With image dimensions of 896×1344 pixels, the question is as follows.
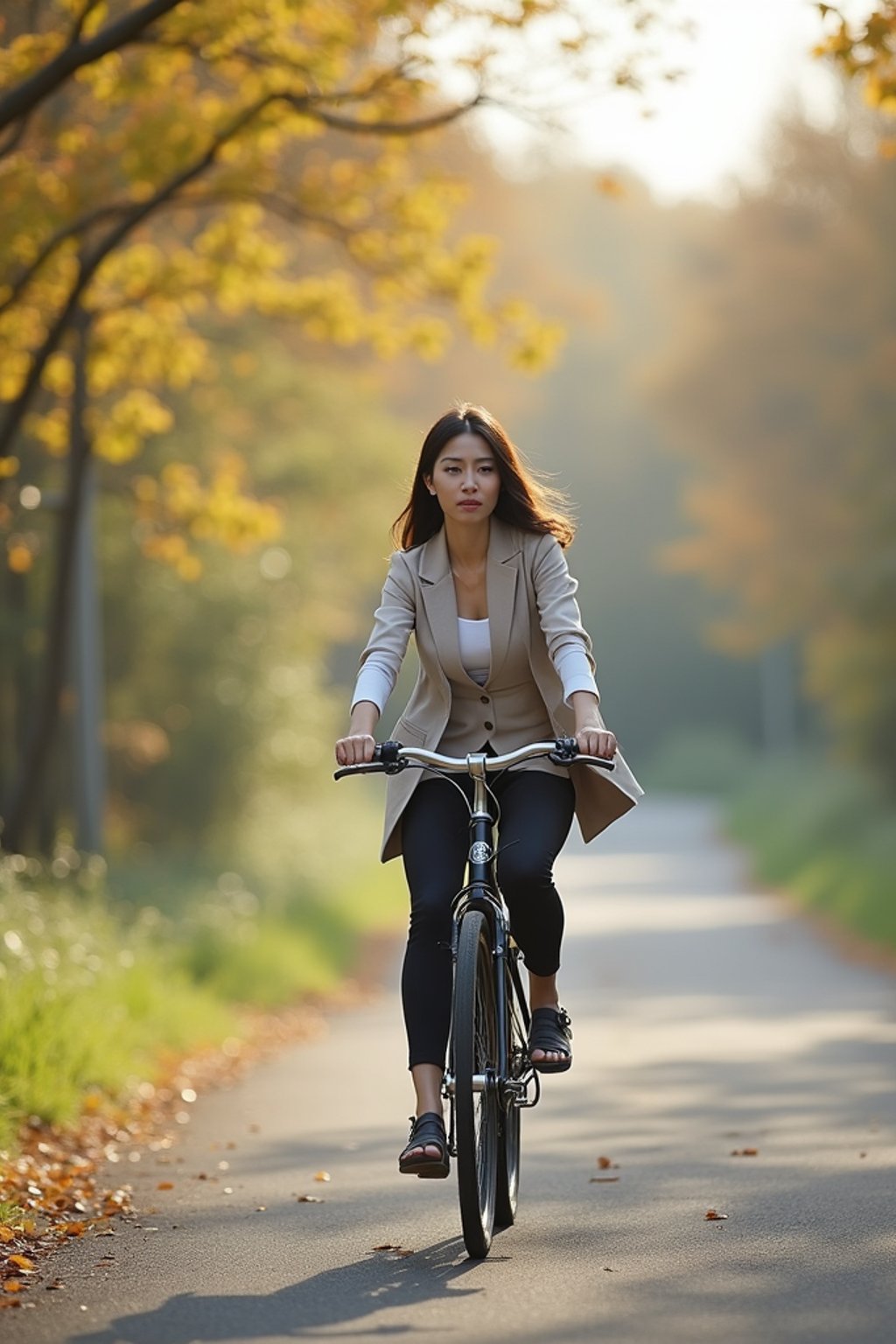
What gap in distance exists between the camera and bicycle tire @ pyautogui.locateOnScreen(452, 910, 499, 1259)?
554 centimetres

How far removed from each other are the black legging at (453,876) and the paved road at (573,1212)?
68cm

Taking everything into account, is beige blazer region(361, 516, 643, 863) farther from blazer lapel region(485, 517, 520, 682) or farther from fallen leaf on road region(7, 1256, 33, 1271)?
fallen leaf on road region(7, 1256, 33, 1271)

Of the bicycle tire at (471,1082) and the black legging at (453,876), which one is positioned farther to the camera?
the black legging at (453,876)

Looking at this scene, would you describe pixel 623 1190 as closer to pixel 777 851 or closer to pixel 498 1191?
pixel 498 1191

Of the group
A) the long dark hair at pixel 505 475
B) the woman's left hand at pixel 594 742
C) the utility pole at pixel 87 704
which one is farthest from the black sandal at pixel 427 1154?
the utility pole at pixel 87 704

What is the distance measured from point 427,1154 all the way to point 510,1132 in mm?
756

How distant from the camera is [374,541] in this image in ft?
87.9

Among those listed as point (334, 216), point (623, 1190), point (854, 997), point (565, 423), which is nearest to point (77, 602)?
point (334, 216)

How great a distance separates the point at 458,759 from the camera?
19.7 feet

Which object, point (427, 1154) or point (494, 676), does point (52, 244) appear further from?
point (427, 1154)

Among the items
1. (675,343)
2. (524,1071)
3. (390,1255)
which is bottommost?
(390,1255)

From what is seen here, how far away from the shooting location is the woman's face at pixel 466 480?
628cm

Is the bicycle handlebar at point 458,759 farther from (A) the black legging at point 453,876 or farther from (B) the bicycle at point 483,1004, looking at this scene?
(A) the black legging at point 453,876

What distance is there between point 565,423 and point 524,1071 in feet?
200
